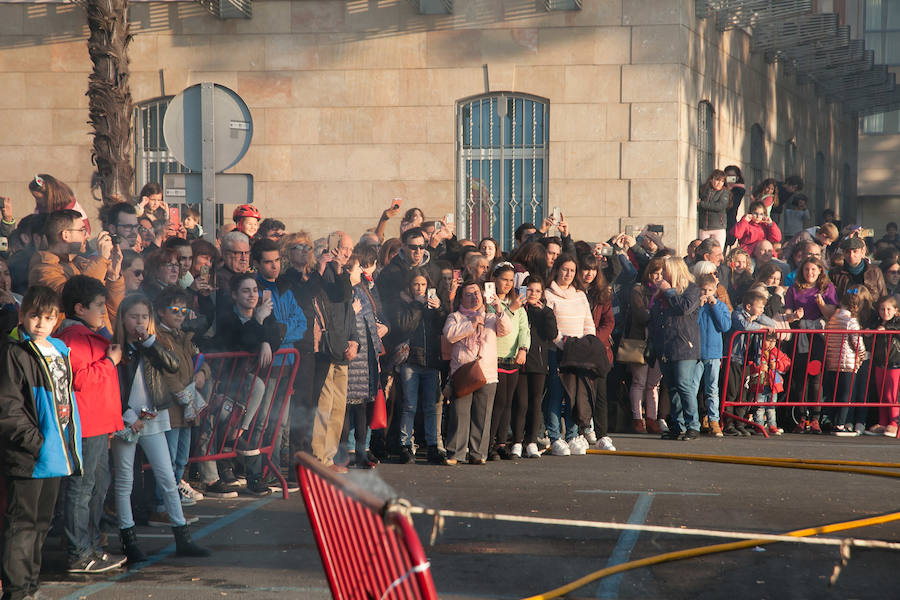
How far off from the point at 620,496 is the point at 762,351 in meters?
4.82

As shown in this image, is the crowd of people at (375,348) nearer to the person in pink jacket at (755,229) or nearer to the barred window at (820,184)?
the person in pink jacket at (755,229)

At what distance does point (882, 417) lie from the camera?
13547 mm

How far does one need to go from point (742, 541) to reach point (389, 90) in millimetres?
13297

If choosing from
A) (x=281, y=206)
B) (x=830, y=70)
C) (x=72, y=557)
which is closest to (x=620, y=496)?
(x=72, y=557)

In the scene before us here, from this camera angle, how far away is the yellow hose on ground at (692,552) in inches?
245

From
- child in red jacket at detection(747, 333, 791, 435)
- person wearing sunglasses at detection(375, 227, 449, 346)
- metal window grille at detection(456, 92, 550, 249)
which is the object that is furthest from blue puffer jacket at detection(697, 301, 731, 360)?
metal window grille at detection(456, 92, 550, 249)

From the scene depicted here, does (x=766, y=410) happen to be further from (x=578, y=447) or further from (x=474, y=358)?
(x=474, y=358)

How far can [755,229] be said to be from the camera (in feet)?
56.9

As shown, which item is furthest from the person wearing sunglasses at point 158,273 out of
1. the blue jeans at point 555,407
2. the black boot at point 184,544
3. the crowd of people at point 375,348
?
the blue jeans at point 555,407

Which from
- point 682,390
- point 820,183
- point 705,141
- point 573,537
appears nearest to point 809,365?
point 682,390

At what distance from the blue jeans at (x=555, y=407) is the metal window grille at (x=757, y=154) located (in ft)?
45.6

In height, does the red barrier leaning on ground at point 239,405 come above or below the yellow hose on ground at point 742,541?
above

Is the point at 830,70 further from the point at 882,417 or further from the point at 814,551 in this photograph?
the point at 814,551

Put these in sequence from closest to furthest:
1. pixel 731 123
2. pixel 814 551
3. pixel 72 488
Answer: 1. pixel 72 488
2. pixel 814 551
3. pixel 731 123
